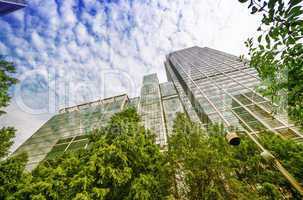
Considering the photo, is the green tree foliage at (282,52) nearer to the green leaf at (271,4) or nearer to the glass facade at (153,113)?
the green leaf at (271,4)

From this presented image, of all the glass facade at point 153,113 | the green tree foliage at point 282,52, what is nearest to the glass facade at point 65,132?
the glass facade at point 153,113

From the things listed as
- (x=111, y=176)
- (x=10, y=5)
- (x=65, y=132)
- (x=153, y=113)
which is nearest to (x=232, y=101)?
(x=153, y=113)

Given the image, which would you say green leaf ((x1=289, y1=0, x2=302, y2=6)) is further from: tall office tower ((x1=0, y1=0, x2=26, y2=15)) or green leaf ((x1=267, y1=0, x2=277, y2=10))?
tall office tower ((x1=0, y1=0, x2=26, y2=15))

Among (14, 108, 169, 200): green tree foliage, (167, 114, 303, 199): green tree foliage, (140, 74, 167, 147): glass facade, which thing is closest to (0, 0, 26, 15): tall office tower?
(14, 108, 169, 200): green tree foliage

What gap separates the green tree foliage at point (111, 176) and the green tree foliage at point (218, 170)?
2.67 ft

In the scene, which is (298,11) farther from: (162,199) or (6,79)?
(6,79)

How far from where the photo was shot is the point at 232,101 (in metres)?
21.0

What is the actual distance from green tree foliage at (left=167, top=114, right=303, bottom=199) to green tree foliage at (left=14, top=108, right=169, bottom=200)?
81cm

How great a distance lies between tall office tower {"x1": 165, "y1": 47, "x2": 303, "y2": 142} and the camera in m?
14.8

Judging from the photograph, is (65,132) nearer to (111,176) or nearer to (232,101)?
(111,176)

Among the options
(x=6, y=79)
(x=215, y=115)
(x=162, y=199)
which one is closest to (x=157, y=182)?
(x=162, y=199)

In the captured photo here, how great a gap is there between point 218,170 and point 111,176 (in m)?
3.95

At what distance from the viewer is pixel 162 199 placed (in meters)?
6.52

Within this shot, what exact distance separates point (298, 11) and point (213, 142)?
257 inches
